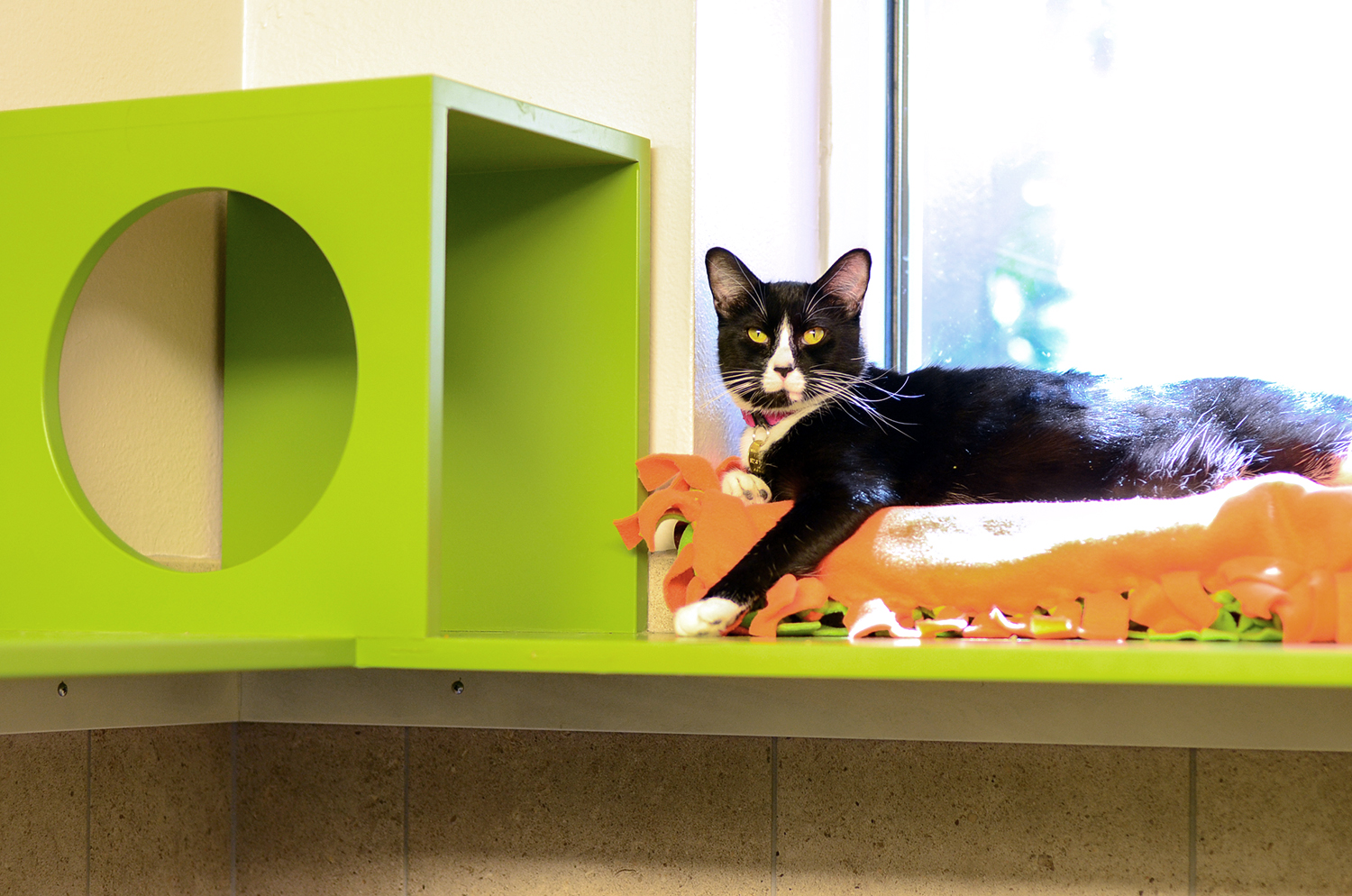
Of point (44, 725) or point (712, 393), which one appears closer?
point (44, 725)

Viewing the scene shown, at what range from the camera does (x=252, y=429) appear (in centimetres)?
112

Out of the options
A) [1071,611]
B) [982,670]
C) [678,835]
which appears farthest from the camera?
[678,835]

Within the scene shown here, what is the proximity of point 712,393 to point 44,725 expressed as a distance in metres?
0.68

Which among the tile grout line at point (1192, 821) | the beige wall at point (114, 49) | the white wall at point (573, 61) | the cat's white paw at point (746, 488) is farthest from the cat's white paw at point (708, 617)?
the beige wall at point (114, 49)

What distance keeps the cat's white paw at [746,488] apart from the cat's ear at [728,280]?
158 mm

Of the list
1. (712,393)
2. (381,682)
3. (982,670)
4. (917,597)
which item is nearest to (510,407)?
(712,393)

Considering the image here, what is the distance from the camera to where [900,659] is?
2.28 ft

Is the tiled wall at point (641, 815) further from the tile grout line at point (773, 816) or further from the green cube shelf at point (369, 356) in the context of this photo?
the green cube shelf at point (369, 356)

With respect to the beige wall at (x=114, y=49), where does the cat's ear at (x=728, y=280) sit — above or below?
below

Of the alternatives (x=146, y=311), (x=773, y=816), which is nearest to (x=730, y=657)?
(x=773, y=816)

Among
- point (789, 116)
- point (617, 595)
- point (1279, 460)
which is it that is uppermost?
point (789, 116)

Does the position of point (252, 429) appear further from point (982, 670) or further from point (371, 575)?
point (982, 670)

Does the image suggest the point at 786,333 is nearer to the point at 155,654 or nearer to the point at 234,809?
the point at 155,654

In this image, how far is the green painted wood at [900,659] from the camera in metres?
0.65
